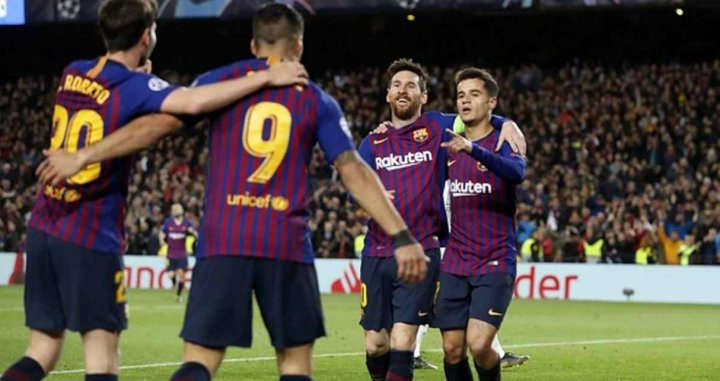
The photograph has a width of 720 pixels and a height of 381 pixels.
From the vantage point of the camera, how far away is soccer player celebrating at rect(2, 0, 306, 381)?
6.38 m

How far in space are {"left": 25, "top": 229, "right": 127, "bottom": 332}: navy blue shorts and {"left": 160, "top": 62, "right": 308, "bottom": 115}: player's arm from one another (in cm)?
82

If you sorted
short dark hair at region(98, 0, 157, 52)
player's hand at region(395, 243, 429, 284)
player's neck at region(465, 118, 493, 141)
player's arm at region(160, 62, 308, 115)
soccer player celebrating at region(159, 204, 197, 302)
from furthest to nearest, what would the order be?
soccer player celebrating at region(159, 204, 197, 302)
player's neck at region(465, 118, 493, 141)
short dark hair at region(98, 0, 157, 52)
player's arm at region(160, 62, 308, 115)
player's hand at region(395, 243, 429, 284)

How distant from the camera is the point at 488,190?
959 cm

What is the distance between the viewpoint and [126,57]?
649cm

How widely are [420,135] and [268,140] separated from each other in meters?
3.87

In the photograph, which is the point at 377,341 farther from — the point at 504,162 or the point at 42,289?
the point at 42,289

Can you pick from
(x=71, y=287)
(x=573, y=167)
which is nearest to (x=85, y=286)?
A: (x=71, y=287)

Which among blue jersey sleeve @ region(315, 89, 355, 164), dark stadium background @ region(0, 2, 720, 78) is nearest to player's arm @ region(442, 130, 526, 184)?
blue jersey sleeve @ region(315, 89, 355, 164)

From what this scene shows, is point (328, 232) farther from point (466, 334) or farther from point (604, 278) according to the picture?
point (466, 334)

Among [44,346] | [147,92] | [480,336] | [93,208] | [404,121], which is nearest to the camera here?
[147,92]

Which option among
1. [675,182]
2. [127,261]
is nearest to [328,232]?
[127,261]

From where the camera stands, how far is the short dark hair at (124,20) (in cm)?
634

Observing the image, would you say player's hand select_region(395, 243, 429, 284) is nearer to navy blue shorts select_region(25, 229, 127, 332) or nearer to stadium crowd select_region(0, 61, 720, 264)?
navy blue shorts select_region(25, 229, 127, 332)

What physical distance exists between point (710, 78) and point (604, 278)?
8.25 m
